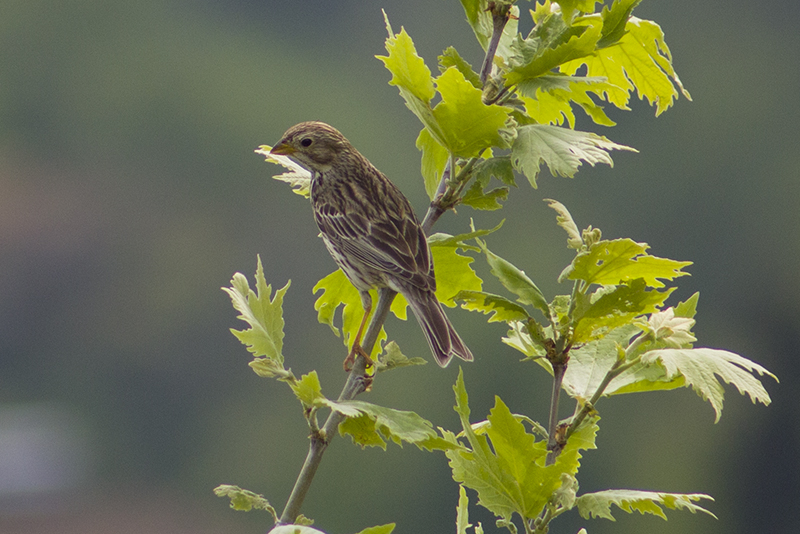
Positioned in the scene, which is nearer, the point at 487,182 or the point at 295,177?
the point at 487,182

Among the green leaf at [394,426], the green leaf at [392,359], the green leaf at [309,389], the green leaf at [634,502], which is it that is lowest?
the green leaf at [634,502]

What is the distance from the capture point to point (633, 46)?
128 centimetres

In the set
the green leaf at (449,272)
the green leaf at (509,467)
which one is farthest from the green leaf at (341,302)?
the green leaf at (509,467)

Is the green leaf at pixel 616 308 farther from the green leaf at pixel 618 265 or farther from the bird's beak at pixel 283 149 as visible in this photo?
the bird's beak at pixel 283 149

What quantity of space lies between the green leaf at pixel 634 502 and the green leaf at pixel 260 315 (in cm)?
43

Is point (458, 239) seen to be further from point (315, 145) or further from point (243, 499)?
point (315, 145)

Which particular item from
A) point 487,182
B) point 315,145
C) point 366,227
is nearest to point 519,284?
point 487,182

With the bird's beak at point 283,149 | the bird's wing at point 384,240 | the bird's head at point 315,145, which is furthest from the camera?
the bird's head at point 315,145

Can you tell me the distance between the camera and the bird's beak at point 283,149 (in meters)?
1.75

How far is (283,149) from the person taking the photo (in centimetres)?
181

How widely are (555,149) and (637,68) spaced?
349mm

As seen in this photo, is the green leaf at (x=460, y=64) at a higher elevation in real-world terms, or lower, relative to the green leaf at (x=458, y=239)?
higher

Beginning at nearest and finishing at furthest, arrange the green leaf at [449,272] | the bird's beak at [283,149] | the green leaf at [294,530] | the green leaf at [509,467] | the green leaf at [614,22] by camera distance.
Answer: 1. the green leaf at [294,530]
2. the green leaf at [509,467]
3. the green leaf at [614,22]
4. the green leaf at [449,272]
5. the bird's beak at [283,149]

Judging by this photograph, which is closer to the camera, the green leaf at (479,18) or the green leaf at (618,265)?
the green leaf at (618,265)
